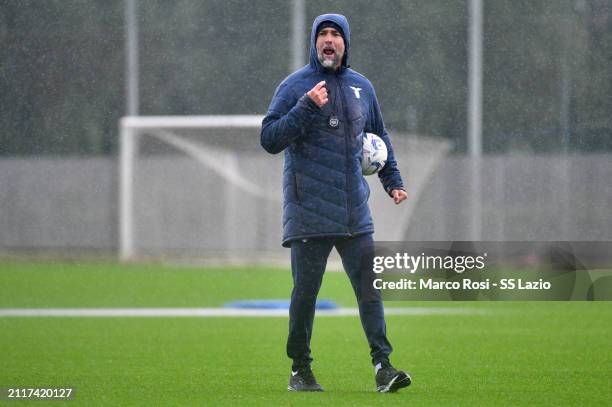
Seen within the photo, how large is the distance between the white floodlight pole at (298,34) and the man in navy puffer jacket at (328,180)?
1437cm

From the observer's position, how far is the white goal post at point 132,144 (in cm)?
2023

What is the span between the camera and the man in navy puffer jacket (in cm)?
625

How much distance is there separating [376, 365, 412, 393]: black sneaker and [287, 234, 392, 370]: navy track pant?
0.18 ft

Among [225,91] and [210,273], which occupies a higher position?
[225,91]

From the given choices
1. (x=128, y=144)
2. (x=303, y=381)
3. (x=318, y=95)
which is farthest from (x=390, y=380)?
(x=128, y=144)

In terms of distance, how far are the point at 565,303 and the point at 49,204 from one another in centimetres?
1116

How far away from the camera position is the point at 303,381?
21.1 ft

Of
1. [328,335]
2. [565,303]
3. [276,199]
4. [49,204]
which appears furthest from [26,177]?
[328,335]

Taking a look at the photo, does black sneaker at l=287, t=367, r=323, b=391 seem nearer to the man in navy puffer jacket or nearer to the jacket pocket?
the man in navy puffer jacket

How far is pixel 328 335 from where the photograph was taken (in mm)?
9602

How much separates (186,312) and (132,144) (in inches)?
385

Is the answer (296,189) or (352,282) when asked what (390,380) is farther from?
Result: (296,189)

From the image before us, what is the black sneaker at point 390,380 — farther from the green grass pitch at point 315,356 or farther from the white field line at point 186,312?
A: the white field line at point 186,312

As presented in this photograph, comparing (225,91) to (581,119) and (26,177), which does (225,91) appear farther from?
(581,119)
